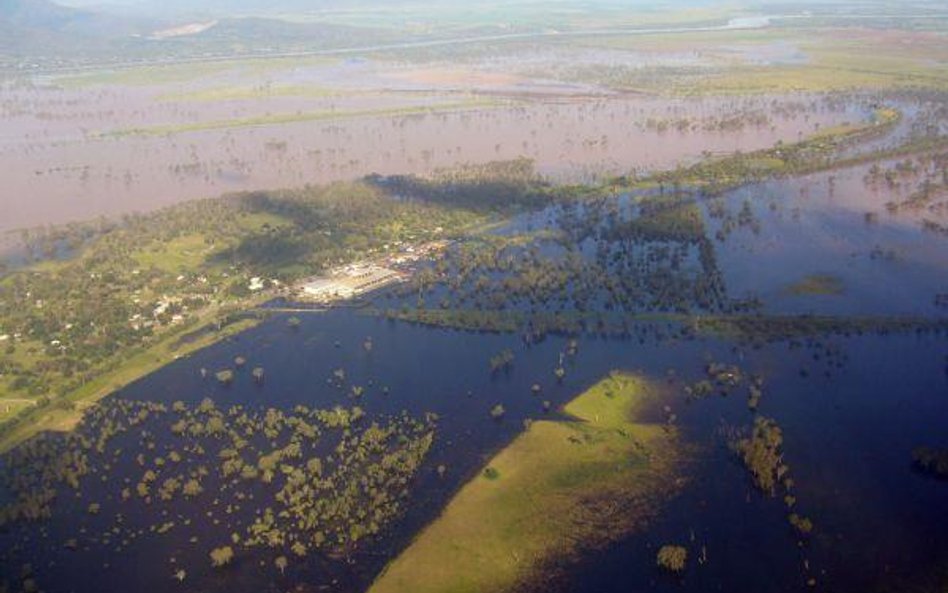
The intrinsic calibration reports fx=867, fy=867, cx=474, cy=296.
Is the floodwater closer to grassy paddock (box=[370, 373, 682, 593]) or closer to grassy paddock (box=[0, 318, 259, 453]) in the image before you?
grassy paddock (box=[370, 373, 682, 593])

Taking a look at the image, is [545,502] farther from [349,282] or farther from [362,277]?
[362,277]

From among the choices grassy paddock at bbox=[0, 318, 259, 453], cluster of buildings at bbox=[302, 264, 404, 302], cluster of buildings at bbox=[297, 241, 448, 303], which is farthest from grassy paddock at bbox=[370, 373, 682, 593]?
grassy paddock at bbox=[0, 318, 259, 453]

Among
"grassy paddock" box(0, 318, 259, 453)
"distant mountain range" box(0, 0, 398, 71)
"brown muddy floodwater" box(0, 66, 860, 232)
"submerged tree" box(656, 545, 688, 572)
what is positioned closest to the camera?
"submerged tree" box(656, 545, 688, 572)

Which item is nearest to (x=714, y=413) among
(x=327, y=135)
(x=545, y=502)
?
(x=545, y=502)

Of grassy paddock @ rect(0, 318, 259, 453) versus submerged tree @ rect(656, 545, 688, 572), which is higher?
grassy paddock @ rect(0, 318, 259, 453)

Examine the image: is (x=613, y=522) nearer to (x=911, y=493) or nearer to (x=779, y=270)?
(x=911, y=493)

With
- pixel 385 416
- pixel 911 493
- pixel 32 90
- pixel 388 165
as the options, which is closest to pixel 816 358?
pixel 911 493
